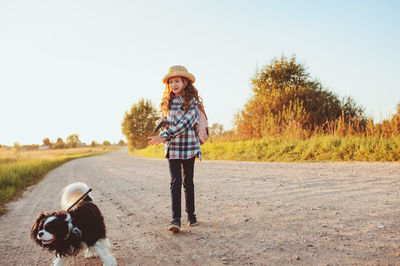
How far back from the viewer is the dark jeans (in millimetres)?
3475

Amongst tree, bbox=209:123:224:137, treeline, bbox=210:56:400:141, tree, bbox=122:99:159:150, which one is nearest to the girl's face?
treeline, bbox=210:56:400:141

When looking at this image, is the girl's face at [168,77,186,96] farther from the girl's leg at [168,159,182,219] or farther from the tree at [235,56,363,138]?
the tree at [235,56,363,138]

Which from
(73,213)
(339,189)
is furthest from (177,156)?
(339,189)

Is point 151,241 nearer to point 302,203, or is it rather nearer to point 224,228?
point 224,228

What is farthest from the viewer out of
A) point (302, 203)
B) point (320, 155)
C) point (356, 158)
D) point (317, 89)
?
point (317, 89)

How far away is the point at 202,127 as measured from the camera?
376 centimetres

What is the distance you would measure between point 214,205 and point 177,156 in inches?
59.7

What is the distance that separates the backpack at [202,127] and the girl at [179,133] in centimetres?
8

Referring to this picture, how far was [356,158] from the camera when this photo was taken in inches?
301

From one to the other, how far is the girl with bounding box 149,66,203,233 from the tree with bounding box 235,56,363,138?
30.2ft

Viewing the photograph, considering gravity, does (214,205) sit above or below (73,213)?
below

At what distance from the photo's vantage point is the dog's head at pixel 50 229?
87.7 inches

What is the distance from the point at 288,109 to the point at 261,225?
11.3 m

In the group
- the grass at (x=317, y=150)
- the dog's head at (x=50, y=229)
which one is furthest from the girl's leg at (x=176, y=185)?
the grass at (x=317, y=150)
